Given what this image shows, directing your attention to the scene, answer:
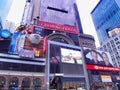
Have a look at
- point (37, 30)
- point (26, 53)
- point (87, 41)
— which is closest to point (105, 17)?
point (87, 41)

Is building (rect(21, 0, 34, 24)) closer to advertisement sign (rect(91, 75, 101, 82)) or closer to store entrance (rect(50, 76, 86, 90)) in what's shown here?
advertisement sign (rect(91, 75, 101, 82))

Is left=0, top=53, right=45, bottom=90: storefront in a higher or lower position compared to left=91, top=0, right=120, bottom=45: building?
lower

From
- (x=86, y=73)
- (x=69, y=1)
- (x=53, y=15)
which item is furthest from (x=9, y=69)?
(x=69, y=1)

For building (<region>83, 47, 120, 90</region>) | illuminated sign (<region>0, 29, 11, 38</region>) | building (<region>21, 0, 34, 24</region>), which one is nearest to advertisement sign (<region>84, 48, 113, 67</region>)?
building (<region>83, 47, 120, 90</region>)

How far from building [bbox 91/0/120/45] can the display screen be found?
282 ft

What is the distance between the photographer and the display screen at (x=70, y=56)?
46.6m

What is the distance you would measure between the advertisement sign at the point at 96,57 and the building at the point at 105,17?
7078 centimetres

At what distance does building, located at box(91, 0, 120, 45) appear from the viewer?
413 feet

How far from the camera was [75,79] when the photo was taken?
147 feet

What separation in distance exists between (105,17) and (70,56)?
111 metres

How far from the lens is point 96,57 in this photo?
191 feet

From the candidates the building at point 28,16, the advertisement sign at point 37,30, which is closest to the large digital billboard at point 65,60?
the advertisement sign at point 37,30

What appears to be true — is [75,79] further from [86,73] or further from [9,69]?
[9,69]

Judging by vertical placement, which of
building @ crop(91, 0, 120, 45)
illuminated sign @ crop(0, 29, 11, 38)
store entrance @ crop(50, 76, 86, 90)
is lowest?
store entrance @ crop(50, 76, 86, 90)
